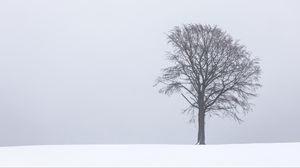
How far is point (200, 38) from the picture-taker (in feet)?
146

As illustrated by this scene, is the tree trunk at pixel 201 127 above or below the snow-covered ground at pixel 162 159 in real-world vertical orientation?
above

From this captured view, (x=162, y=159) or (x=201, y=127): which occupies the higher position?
(x=201, y=127)

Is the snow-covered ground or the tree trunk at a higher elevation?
the tree trunk

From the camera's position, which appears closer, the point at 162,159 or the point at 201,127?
the point at 162,159

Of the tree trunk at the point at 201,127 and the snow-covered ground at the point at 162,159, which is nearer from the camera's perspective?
the snow-covered ground at the point at 162,159

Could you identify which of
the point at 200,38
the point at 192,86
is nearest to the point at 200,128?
the point at 192,86

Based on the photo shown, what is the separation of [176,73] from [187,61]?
1.37m

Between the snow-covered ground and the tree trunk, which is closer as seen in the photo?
the snow-covered ground

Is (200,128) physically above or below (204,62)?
below

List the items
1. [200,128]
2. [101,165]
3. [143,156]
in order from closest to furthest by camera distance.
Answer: [101,165] < [143,156] < [200,128]

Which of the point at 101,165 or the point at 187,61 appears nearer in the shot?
the point at 101,165

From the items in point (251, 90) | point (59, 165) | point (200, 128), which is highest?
point (251, 90)

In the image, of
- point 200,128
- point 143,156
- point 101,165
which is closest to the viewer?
point 101,165

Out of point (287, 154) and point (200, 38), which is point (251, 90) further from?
point (287, 154)
